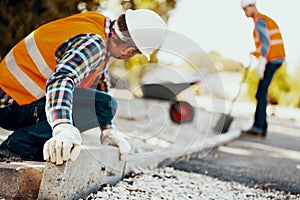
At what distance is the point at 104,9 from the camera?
3.04 metres

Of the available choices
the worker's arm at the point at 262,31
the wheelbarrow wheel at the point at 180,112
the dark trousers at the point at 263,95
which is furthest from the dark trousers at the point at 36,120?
the wheelbarrow wheel at the point at 180,112

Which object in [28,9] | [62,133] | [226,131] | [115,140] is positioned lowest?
[226,131]

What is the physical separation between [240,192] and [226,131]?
3062mm

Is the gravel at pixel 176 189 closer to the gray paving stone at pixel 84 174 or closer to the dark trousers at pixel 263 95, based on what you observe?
the gray paving stone at pixel 84 174

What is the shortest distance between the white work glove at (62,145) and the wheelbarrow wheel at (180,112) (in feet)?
13.8

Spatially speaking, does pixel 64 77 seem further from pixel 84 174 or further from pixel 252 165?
pixel 252 165

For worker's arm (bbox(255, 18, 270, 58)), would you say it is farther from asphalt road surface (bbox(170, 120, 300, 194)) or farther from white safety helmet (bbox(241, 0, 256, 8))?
asphalt road surface (bbox(170, 120, 300, 194))

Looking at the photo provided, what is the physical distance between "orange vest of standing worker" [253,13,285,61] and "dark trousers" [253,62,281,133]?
0.06 m

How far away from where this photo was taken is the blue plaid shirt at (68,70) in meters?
1.36

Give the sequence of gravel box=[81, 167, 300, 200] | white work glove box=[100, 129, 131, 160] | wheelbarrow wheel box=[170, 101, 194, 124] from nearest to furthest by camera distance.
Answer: gravel box=[81, 167, 300, 200], white work glove box=[100, 129, 131, 160], wheelbarrow wheel box=[170, 101, 194, 124]

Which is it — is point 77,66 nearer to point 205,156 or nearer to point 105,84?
point 105,84

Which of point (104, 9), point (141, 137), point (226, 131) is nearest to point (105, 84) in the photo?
point (104, 9)

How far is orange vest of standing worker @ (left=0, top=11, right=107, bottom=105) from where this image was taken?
1621 millimetres

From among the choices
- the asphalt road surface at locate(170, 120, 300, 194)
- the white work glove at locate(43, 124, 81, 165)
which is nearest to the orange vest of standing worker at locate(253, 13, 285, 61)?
the asphalt road surface at locate(170, 120, 300, 194)
